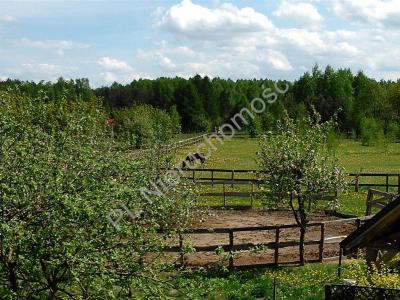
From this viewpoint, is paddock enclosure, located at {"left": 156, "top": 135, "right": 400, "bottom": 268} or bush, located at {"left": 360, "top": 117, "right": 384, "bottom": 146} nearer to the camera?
paddock enclosure, located at {"left": 156, "top": 135, "right": 400, "bottom": 268}

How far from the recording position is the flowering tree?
1656cm

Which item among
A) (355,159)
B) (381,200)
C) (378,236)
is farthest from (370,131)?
(378,236)

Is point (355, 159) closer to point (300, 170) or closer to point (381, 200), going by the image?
point (381, 200)

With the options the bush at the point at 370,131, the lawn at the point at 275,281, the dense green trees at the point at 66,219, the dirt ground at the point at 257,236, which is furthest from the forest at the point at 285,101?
the dense green trees at the point at 66,219

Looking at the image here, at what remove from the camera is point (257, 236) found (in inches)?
779

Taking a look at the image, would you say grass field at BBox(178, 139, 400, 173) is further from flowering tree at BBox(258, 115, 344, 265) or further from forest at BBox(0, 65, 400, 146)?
flowering tree at BBox(258, 115, 344, 265)

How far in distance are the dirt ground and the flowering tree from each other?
117cm

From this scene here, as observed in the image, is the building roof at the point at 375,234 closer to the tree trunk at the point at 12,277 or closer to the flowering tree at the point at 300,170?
the tree trunk at the point at 12,277

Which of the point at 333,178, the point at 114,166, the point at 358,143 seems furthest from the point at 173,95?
the point at 114,166

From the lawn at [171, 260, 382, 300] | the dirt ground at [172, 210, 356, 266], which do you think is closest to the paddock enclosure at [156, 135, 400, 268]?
the dirt ground at [172, 210, 356, 266]

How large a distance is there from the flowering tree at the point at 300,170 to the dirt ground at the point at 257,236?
1.17m

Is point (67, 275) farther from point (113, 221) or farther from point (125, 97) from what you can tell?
point (125, 97)

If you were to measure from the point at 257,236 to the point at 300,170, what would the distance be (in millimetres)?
4183

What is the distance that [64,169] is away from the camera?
Answer: 8906mm
